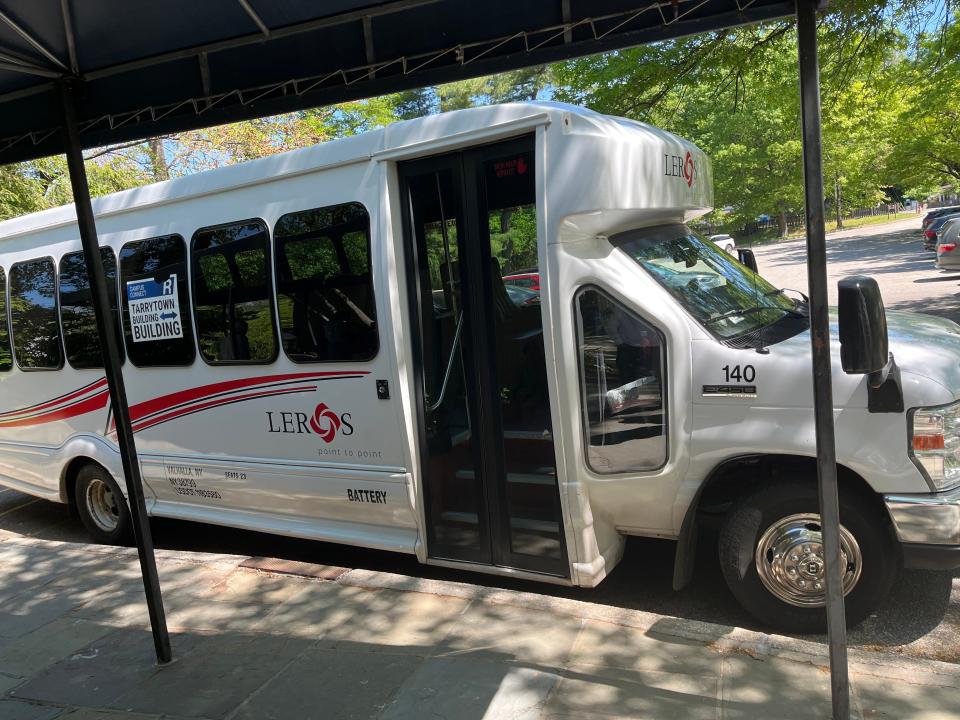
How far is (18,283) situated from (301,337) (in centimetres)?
357

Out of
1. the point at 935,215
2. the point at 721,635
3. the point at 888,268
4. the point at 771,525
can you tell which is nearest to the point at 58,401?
the point at 721,635

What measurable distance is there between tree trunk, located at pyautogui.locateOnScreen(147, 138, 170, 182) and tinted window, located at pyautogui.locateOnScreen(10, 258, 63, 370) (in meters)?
12.3

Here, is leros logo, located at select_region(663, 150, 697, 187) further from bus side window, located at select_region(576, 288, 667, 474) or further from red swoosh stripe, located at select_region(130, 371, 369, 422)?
red swoosh stripe, located at select_region(130, 371, 369, 422)

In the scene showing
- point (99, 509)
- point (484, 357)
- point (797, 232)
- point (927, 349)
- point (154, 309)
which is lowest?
point (99, 509)

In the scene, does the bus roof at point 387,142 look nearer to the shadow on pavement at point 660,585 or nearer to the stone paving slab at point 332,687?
the shadow on pavement at point 660,585

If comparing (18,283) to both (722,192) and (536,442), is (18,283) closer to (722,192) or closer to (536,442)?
(536,442)

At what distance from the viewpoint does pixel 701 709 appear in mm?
3402

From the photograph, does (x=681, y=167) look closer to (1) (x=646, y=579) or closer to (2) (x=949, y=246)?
(1) (x=646, y=579)

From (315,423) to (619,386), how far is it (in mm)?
2166

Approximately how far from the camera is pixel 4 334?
7.60 meters

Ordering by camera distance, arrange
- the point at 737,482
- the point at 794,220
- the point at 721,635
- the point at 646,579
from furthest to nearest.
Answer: the point at 794,220 → the point at 646,579 → the point at 737,482 → the point at 721,635

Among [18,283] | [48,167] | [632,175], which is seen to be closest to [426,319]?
[632,175]

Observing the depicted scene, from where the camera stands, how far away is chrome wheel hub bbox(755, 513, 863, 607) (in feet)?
13.4

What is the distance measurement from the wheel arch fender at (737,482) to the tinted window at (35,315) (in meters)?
5.57
